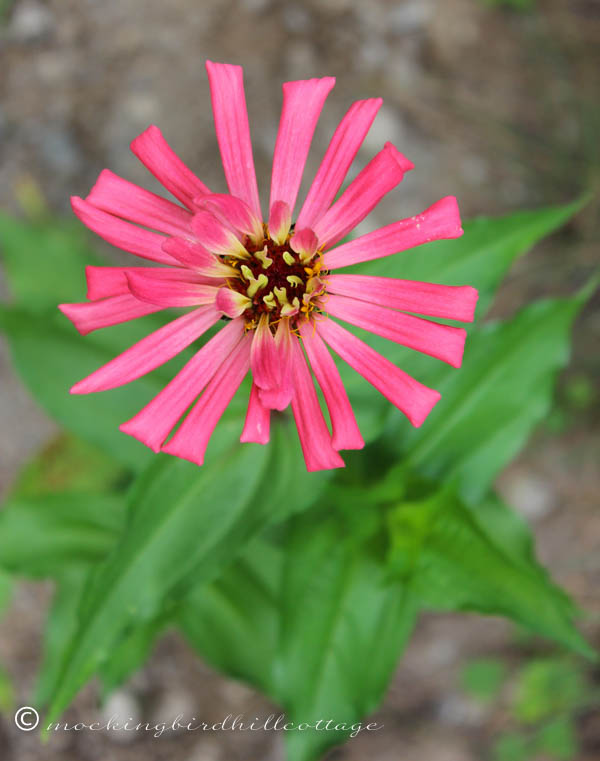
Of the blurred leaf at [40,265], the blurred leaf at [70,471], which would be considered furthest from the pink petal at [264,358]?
the blurred leaf at [70,471]

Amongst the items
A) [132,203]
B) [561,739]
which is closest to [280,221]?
[132,203]

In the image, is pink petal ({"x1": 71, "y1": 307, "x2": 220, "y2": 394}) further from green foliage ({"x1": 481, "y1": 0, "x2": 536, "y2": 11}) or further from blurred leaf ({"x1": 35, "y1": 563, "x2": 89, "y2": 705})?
green foliage ({"x1": 481, "y1": 0, "x2": 536, "y2": 11})

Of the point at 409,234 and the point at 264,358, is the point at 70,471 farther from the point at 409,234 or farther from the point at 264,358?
the point at 409,234

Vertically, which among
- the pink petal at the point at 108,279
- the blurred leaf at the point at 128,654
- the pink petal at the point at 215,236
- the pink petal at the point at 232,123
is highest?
the pink petal at the point at 232,123

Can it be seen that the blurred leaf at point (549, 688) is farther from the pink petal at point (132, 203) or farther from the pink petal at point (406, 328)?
the pink petal at point (132, 203)

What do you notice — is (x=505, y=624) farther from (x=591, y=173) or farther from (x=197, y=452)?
(x=197, y=452)

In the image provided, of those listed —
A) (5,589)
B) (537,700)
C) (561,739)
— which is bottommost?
(561,739)

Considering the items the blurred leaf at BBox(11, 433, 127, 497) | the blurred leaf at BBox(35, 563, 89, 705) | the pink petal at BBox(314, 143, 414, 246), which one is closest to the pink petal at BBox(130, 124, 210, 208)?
the pink petal at BBox(314, 143, 414, 246)

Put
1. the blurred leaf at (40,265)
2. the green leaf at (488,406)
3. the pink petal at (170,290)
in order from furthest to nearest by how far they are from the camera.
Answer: the blurred leaf at (40,265) < the green leaf at (488,406) < the pink petal at (170,290)
